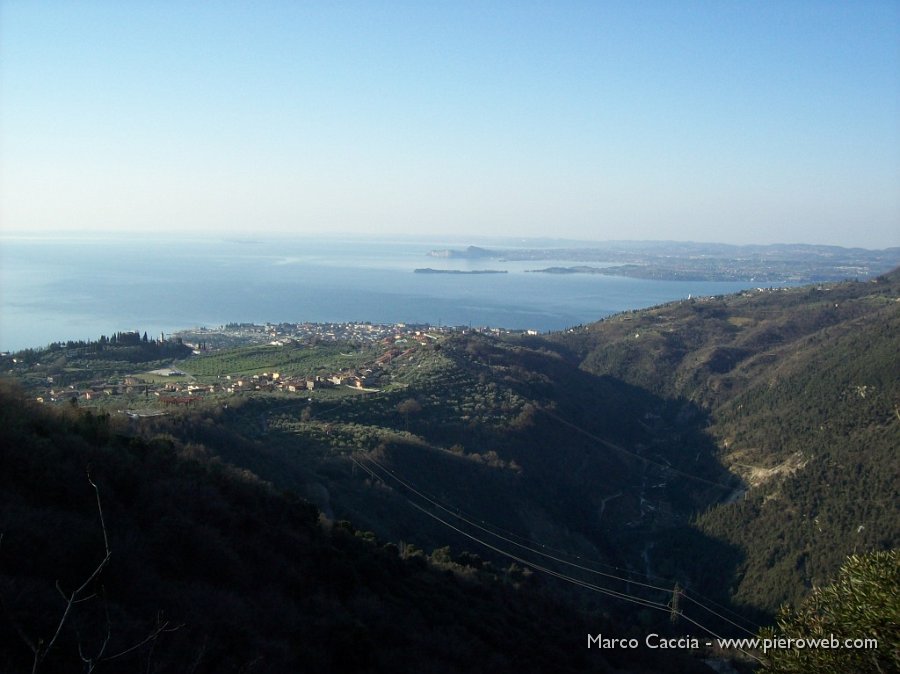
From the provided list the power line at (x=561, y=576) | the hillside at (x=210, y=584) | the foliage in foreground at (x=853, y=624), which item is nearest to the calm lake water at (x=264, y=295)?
the power line at (x=561, y=576)

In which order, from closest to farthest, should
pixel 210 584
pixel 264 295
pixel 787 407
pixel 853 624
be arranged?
1. pixel 853 624
2. pixel 210 584
3. pixel 787 407
4. pixel 264 295

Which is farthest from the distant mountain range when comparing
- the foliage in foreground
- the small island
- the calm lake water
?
the small island

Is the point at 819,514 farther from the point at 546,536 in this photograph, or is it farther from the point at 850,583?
the point at 850,583

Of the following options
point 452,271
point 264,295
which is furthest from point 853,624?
point 452,271

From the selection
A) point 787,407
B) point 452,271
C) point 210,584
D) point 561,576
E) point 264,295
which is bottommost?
point 561,576

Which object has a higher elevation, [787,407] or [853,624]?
[853,624]

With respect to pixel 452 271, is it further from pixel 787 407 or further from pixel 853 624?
pixel 853 624

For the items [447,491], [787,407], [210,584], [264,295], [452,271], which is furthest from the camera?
[452,271]

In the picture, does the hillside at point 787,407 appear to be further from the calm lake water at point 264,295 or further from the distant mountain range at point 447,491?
the calm lake water at point 264,295
